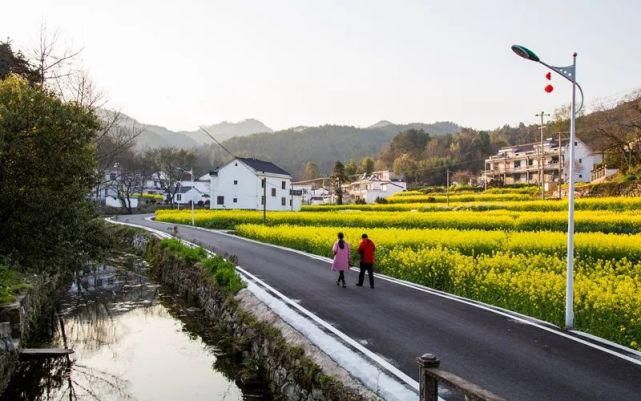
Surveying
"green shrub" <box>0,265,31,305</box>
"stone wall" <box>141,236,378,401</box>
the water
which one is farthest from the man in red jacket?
"green shrub" <box>0,265,31,305</box>

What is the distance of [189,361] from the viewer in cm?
1403

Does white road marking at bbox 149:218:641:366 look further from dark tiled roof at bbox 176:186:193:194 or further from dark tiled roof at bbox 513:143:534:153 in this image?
dark tiled roof at bbox 513:143:534:153

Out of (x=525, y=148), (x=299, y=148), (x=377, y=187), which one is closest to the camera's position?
(x=525, y=148)

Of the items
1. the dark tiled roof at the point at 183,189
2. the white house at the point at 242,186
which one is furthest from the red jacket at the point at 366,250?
the dark tiled roof at the point at 183,189

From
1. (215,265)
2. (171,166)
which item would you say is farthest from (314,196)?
(215,265)

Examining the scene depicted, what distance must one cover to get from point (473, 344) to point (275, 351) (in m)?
4.34

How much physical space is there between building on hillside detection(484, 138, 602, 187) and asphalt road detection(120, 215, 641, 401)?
7413 cm

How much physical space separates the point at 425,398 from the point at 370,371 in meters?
2.80

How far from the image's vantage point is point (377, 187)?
340 feet

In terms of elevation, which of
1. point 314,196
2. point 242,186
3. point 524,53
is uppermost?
point 524,53

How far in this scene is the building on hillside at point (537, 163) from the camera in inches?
3314

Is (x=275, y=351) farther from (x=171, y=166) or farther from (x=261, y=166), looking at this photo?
(x=171, y=166)

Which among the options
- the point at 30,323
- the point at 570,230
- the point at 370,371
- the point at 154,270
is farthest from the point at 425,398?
the point at 154,270

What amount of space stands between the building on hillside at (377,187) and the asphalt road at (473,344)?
84193 millimetres
